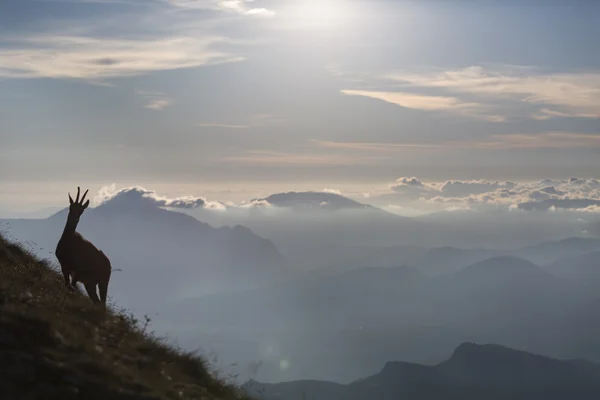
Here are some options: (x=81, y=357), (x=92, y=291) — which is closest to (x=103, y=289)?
(x=92, y=291)

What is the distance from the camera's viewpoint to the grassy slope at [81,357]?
1145 centimetres

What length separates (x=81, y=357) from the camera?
1262 centimetres

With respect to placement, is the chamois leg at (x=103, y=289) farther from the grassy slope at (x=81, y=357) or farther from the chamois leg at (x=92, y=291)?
the grassy slope at (x=81, y=357)

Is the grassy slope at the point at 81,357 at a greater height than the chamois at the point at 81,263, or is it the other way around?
the chamois at the point at 81,263

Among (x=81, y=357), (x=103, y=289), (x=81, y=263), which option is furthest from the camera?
(x=103, y=289)

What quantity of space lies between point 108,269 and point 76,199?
9.79 ft

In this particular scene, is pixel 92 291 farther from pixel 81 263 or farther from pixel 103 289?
pixel 81 263

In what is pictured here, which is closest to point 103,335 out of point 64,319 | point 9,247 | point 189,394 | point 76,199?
point 64,319

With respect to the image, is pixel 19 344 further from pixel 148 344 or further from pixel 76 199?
pixel 76 199

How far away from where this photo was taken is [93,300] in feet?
66.7

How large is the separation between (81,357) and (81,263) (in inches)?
319

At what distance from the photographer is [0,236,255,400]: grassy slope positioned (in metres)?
11.4

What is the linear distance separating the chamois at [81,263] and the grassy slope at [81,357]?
1.57 metres

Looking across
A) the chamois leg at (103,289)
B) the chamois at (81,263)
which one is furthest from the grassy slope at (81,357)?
the chamois leg at (103,289)
